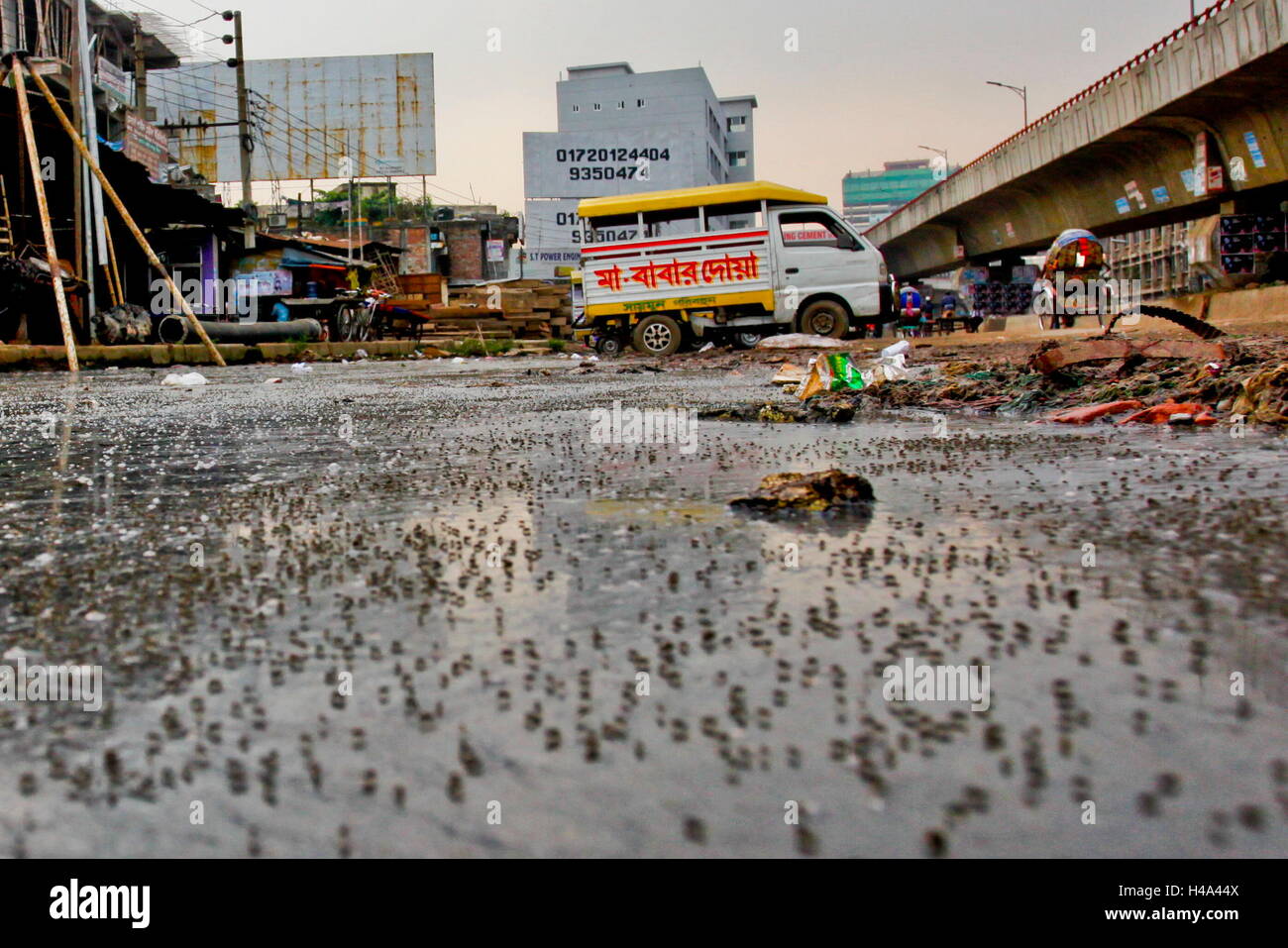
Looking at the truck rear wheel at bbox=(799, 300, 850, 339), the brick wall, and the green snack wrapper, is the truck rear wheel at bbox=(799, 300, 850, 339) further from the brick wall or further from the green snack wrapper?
the brick wall

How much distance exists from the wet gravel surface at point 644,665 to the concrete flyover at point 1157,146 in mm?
17336

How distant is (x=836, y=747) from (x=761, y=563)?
0.79 m

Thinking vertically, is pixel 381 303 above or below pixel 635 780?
above

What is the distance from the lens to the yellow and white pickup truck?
49.2 feet

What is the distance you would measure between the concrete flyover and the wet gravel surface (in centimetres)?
1734

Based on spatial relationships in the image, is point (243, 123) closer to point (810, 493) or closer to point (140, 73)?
point (140, 73)

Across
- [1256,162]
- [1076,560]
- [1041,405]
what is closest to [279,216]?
[1256,162]

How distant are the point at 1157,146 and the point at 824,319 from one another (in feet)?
42.2

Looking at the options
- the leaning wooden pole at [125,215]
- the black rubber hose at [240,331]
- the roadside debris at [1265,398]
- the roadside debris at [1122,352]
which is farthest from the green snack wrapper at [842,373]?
the black rubber hose at [240,331]

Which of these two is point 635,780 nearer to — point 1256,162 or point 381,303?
point 1256,162

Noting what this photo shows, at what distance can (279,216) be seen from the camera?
143 feet

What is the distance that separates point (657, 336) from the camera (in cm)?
1576

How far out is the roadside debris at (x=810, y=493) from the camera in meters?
2.29

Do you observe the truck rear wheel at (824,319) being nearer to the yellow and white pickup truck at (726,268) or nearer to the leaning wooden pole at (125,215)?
the yellow and white pickup truck at (726,268)
